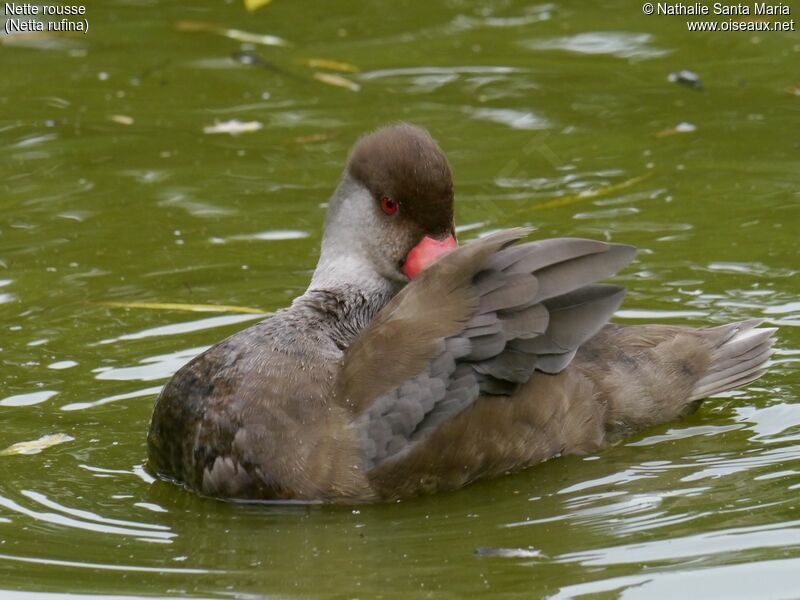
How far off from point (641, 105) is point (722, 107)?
1.88 feet

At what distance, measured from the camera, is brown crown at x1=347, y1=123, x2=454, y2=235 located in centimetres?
732

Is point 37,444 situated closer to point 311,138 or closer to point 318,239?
point 318,239

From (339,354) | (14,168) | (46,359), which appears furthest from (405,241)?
(14,168)

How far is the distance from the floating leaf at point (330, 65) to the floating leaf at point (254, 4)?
1.28m

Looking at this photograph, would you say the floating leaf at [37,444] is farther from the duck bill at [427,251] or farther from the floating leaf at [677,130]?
the floating leaf at [677,130]

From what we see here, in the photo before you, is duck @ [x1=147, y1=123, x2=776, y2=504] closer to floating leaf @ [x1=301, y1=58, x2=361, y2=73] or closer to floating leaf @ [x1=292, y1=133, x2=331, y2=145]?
floating leaf @ [x1=292, y1=133, x2=331, y2=145]

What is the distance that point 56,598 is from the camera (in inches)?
223

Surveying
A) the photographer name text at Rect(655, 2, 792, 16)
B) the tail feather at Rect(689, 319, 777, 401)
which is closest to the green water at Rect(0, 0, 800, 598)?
the tail feather at Rect(689, 319, 777, 401)

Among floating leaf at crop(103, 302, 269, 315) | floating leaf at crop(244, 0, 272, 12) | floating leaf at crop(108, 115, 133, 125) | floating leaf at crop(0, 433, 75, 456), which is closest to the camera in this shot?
floating leaf at crop(0, 433, 75, 456)

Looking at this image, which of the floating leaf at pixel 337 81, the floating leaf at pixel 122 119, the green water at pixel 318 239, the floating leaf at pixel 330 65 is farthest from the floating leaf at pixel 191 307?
the floating leaf at pixel 330 65

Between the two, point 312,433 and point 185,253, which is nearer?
point 312,433

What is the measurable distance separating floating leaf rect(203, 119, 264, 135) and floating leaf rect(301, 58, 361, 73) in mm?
1153

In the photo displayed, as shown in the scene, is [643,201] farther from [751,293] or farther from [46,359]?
[46,359]

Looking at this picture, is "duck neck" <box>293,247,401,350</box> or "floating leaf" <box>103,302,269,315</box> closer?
"duck neck" <box>293,247,401,350</box>
